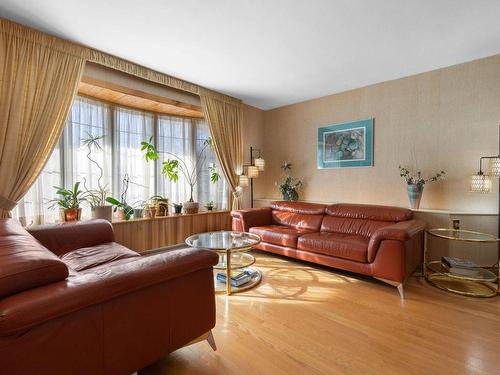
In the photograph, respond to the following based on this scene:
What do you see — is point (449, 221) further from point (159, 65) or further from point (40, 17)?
point (40, 17)

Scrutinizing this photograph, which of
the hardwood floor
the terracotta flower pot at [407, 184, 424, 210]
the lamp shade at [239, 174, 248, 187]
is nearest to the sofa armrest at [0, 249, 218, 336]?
the hardwood floor

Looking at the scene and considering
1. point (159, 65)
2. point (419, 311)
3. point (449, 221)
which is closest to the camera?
point (419, 311)

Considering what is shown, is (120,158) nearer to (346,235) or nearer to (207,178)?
(207,178)

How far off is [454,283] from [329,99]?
10.0 ft

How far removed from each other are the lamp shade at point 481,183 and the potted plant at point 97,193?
4.22 metres

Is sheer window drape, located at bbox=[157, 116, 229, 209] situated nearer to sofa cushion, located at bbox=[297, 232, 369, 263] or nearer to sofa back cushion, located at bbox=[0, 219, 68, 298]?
sofa cushion, located at bbox=[297, 232, 369, 263]

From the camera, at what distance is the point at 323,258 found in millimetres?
2914

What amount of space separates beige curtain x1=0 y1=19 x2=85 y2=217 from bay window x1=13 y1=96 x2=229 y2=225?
47 cm

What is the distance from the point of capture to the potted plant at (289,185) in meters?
4.45

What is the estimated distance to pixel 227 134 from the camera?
170 inches

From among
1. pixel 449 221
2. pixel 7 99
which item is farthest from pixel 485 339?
pixel 7 99

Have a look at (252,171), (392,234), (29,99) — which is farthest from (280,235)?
(29,99)

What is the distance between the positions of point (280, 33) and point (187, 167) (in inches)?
105

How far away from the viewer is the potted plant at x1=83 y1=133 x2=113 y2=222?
3.03 metres
